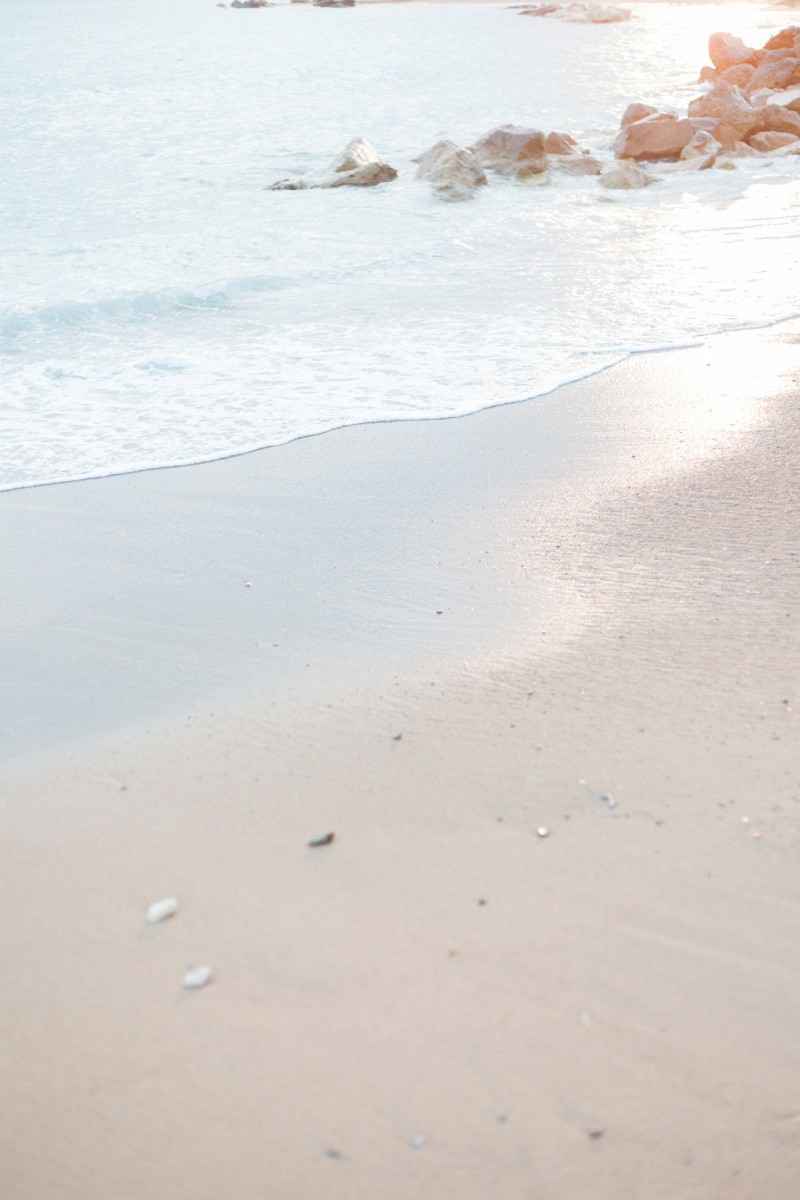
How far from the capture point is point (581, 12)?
50906mm

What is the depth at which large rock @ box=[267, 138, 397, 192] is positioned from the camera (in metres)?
13.4

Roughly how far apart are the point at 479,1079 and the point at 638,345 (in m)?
5.01

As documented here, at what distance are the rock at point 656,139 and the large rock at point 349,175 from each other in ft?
12.5

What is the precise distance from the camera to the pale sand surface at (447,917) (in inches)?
61.7

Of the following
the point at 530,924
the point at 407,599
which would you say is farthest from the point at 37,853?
the point at 407,599

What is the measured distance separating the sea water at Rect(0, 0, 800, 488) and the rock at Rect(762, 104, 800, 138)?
7.30 ft

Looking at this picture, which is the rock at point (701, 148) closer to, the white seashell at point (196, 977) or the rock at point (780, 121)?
the rock at point (780, 121)

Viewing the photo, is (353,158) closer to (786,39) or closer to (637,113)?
(637,113)

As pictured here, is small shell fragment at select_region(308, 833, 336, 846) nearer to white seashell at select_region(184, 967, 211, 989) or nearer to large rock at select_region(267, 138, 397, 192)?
white seashell at select_region(184, 967, 211, 989)

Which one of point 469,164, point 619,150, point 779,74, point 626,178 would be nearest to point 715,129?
point 619,150

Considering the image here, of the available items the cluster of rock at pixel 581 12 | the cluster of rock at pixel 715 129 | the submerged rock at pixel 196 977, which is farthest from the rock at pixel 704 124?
the cluster of rock at pixel 581 12

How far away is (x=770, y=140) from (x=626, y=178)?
13.2 feet

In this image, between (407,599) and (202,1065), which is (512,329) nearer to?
(407,599)

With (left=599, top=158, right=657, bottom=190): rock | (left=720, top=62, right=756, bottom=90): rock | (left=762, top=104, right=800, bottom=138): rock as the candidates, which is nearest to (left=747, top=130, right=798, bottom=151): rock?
(left=762, top=104, right=800, bottom=138): rock
